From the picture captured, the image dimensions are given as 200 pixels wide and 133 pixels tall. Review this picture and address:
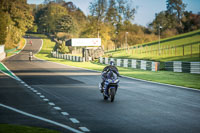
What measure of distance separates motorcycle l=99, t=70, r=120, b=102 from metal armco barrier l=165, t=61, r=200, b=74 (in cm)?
2068

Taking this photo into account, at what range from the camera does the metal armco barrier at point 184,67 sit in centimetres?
3340

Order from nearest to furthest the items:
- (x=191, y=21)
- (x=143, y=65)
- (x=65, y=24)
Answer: (x=143, y=65) < (x=191, y=21) < (x=65, y=24)

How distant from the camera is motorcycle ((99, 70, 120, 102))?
14.0 metres

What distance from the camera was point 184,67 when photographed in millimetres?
35719

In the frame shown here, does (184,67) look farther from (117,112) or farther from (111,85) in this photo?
(117,112)

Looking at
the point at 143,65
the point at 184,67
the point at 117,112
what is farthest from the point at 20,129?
the point at 143,65

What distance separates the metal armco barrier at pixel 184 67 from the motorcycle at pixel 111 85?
2068 centimetres

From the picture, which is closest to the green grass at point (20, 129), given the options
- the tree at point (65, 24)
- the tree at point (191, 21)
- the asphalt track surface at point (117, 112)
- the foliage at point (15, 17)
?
the asphalt track surface at point (117, 112)

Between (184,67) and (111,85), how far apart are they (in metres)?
23.2

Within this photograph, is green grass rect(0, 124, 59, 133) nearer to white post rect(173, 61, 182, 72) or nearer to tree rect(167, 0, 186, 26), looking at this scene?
white post rect(173, 61, 182, 72)

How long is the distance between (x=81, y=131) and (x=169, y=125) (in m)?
2.41

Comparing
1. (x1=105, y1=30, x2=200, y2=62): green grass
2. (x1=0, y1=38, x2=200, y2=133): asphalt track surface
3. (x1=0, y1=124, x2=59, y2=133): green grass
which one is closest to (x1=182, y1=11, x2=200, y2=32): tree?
(x1=105, y1=30, x2=200, y2=62): green grass

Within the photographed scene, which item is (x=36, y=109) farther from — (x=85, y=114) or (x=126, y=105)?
(x=126, y=105)

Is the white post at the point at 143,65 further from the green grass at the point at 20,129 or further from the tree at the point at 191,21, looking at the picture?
the tree at the point at 191,21
